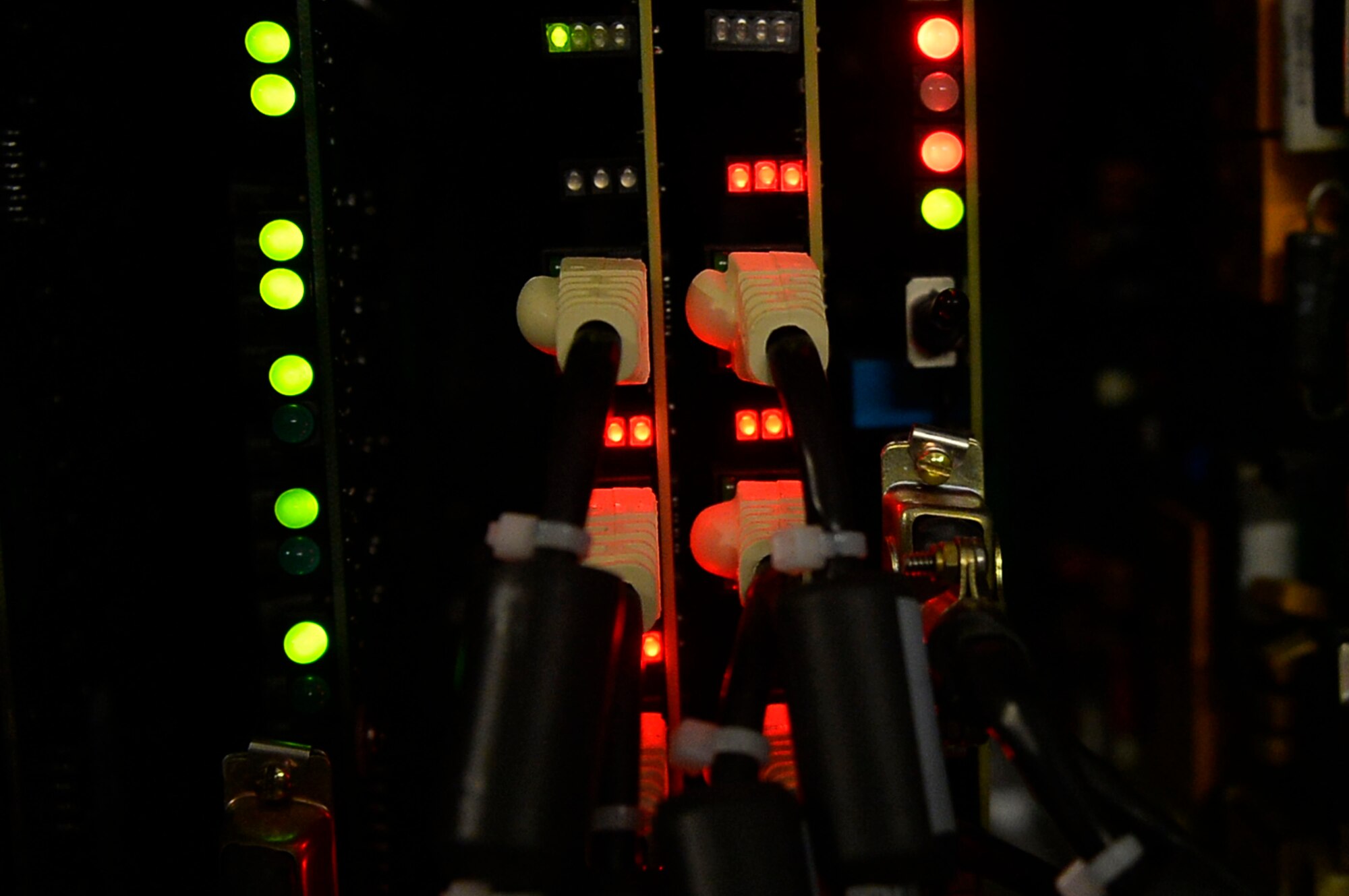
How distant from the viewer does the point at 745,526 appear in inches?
28.1

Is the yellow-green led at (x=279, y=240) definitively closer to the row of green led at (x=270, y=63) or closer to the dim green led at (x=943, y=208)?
the row of green led at (x=270, y=63)

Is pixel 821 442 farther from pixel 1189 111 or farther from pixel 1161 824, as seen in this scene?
pixel 1189 111

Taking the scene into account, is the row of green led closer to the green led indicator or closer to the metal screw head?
the green led indicator

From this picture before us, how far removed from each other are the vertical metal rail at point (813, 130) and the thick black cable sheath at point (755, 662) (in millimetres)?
362

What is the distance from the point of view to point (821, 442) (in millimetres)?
508

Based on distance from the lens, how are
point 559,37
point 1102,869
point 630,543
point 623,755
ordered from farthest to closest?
1. point 559,37
2. point 630,543
3. point 623,755
4. point 1102,869

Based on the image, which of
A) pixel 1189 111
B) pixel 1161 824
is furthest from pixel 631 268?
pixel 1189 111

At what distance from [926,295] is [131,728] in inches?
30.9

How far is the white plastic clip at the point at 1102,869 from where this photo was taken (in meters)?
0.42

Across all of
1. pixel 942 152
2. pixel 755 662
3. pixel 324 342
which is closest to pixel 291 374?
pixel 324 342

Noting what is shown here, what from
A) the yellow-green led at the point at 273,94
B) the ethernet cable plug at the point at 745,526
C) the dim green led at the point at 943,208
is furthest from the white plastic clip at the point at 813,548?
the yellow-green led at the point at 273,94

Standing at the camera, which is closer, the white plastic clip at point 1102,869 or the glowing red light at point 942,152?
the white plastic clip at point 1102,869

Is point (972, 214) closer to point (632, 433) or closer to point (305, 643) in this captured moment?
point (632, 433)

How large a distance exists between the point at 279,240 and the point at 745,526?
0.46 metres
